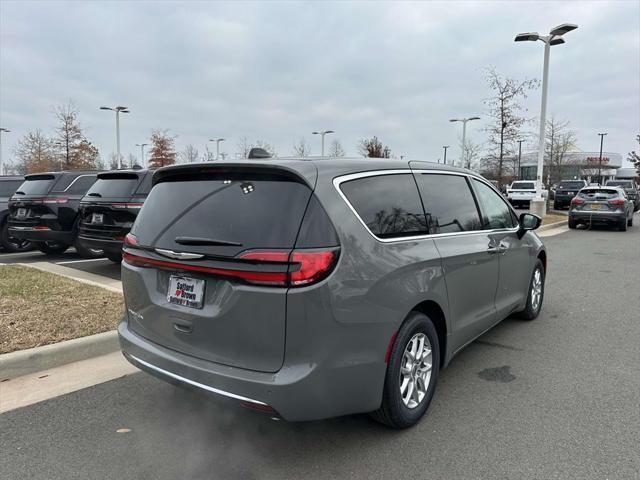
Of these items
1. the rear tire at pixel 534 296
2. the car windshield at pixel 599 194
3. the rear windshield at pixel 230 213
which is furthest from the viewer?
the car windshield at pixel 599 194

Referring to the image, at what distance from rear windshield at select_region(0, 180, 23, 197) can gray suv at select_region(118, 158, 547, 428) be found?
974 cm

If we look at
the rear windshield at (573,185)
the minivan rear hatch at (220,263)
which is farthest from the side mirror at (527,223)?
the rear windshield at (573,185)

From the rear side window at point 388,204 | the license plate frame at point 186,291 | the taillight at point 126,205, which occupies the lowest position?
the license plate frame at point 186,291

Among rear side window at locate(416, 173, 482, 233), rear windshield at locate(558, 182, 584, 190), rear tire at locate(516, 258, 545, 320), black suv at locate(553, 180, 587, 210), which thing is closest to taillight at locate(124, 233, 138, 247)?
rear side window at locate(416, 173, 482, 233)

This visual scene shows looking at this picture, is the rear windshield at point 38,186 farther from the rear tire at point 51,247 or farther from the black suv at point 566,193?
the black suv at point 566,193

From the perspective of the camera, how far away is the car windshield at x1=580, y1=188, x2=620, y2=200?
55.4 feet

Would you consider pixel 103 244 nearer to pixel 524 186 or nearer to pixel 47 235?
pixel 47 235

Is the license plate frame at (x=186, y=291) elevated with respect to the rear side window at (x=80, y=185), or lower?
lower

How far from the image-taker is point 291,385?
250 centimetres

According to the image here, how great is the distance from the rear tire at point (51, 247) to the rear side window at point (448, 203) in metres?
8.91

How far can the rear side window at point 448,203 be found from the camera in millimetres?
3578

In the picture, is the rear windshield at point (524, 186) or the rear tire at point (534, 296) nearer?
the rear tire at point (534, 296)

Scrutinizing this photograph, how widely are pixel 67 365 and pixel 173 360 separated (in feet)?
6.37

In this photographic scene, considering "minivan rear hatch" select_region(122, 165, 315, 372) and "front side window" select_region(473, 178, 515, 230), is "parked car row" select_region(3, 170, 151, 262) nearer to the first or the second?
"minivan rear hatch" select_region(122, 165, 315, 372)
